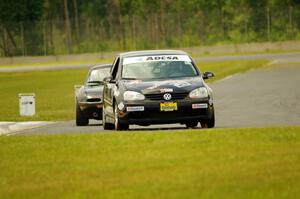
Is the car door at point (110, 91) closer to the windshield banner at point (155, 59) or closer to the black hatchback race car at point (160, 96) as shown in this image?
the black hatchback race car at point (160, 96)

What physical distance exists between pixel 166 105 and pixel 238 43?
244 feet

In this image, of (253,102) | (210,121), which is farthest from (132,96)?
(253,102)

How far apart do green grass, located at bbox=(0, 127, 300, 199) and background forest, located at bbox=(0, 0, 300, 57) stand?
77.4 meters

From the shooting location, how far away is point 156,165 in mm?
14016

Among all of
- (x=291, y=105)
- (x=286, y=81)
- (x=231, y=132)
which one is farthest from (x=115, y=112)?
(x=286, y=81)

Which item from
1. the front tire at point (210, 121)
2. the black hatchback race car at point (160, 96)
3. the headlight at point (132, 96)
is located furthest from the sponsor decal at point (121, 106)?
the front tire at point (210, 121)

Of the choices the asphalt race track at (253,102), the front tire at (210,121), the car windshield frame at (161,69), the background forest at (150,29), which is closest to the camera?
the front tire at (210,121)

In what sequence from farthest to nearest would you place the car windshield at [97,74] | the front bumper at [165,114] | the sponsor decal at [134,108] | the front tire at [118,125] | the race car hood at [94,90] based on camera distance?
the car windshield at [97,74] → the race car hood at [94,90] → the front tire at [118,125] → the sponsor decal at [134,108] → the front bumper at [165,114]

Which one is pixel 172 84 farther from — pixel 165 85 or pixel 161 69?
pixel 161 69

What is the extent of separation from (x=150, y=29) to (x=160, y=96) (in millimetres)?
83968

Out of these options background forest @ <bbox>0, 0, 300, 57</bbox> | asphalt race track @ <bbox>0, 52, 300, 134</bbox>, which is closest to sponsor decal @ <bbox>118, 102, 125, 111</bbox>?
asphalt race track @ <bbox>0, 52, 300, 134</bbox>

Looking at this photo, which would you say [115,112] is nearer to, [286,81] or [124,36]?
[286,81]

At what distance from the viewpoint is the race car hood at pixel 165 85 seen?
2114cm

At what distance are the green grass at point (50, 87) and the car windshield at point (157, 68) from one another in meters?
8.94
